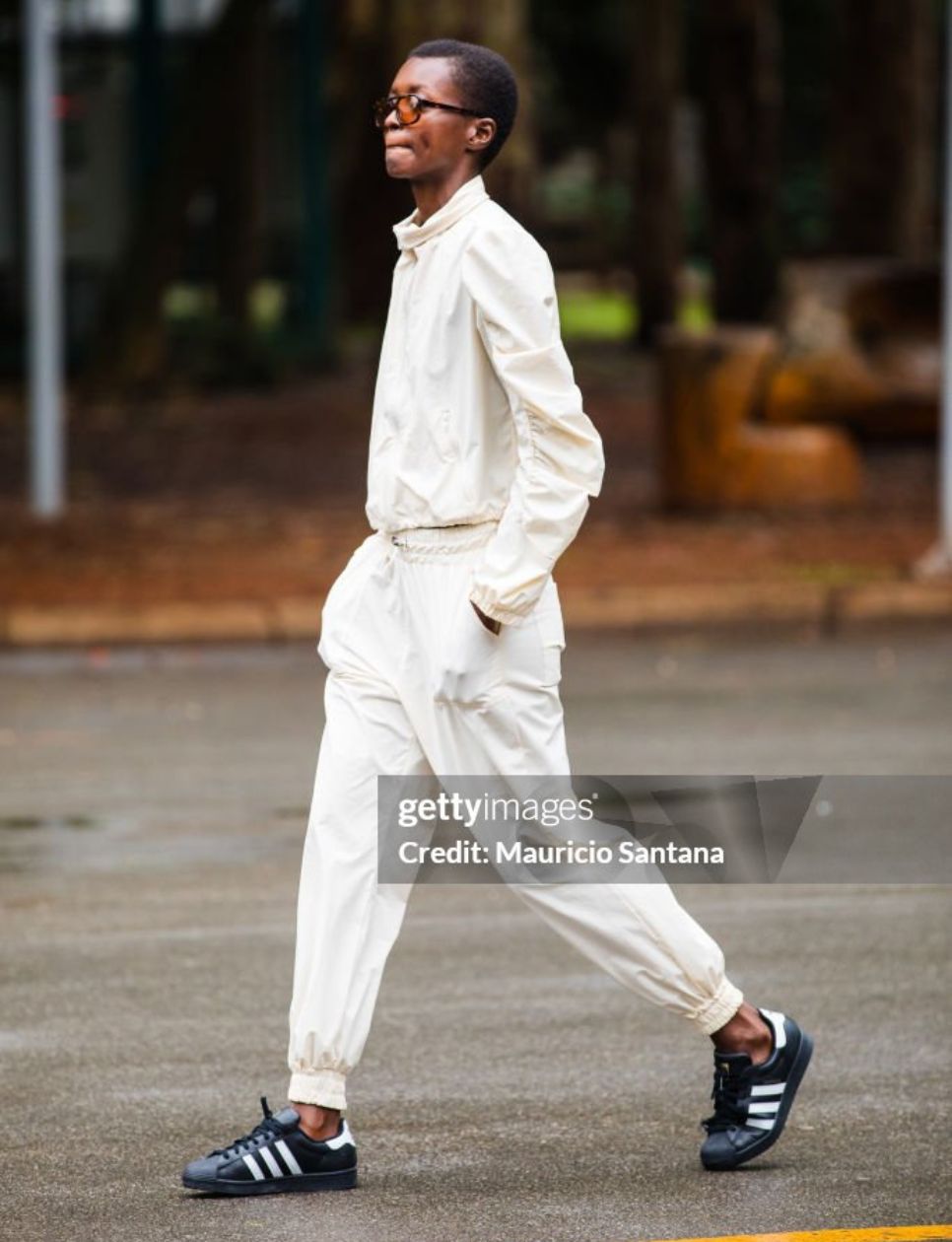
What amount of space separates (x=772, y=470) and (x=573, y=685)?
211 inches

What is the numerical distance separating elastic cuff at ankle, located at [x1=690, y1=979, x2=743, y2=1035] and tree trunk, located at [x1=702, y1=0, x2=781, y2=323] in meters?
24.9

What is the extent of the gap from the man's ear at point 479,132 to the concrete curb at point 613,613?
26.2ft

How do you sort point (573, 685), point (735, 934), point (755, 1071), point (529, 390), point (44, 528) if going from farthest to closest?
point (44, 528) < point (573, 685) < point (735, 934) < point (755, 1071) < point (529, 390)

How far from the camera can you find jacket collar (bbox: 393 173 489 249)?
4629mm

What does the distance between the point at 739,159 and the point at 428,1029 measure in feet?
79.5

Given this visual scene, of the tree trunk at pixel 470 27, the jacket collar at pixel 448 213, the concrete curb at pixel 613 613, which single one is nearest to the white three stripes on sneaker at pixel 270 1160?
the jacket collar at pixel 448 213

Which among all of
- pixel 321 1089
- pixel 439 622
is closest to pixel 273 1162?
pixel 321 1089

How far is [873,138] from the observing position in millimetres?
31000

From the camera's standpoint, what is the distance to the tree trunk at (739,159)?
2870 centimetres

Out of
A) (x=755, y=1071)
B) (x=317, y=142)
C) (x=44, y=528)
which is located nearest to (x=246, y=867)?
(x=755, y=1071)

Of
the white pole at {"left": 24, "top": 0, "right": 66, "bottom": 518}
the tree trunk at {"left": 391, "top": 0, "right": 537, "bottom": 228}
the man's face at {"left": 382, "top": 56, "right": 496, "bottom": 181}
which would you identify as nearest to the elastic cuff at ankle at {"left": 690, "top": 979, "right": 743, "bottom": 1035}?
the man's face at {"left": 382, "top": 56, "right": 496, "bottom": 181}

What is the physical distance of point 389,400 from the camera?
4.68 meters

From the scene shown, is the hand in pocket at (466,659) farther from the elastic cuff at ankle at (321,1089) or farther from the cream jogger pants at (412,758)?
the elastic cuff at ankle at (321,1089)

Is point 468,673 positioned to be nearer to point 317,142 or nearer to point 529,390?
point 529,390
